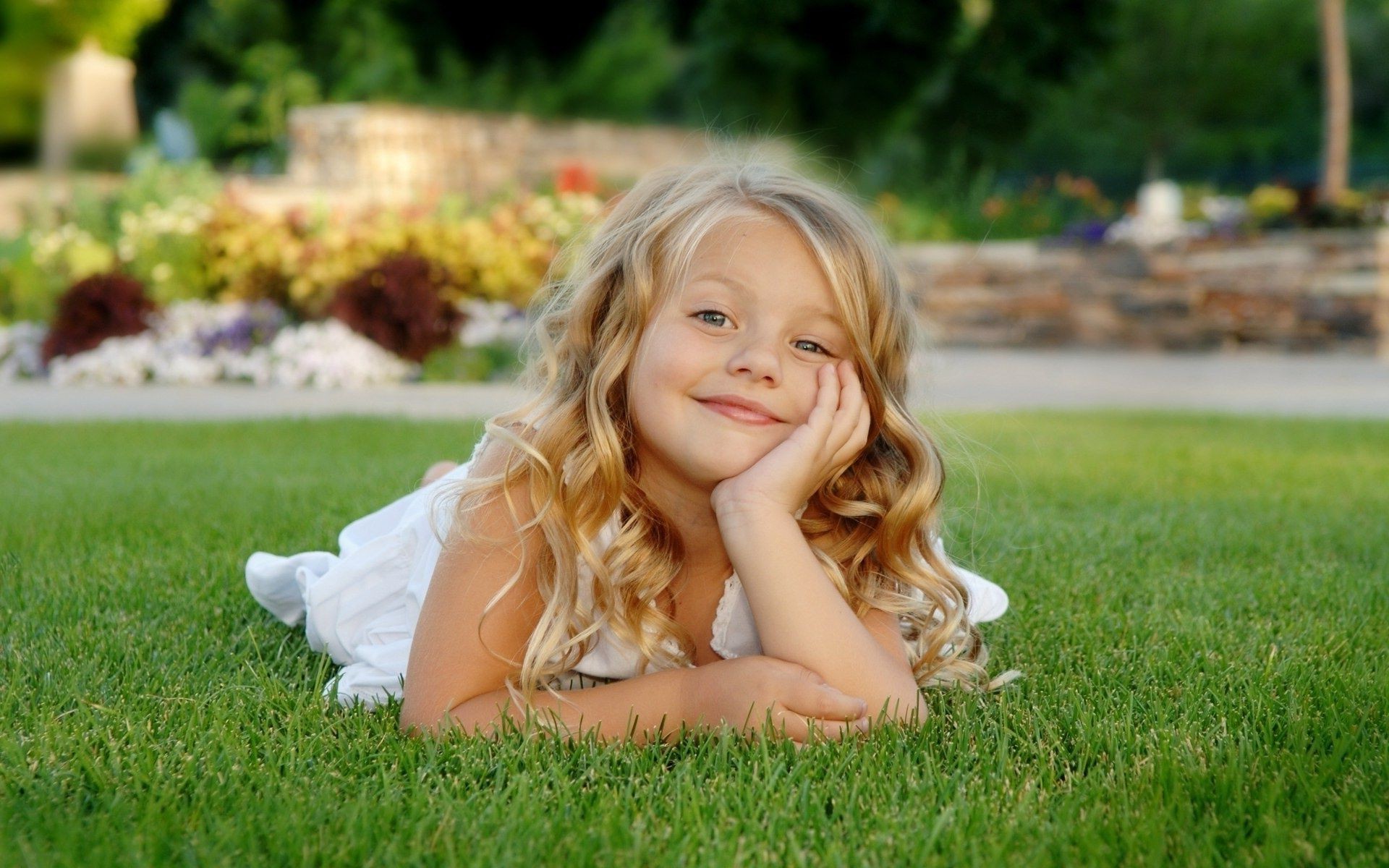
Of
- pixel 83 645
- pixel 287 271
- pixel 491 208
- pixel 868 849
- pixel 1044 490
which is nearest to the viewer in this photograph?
pixel 868 849

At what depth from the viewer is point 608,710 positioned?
7.05 feet

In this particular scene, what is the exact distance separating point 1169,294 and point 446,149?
9475mm

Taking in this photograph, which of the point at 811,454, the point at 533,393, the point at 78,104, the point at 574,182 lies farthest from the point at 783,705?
the point at 78,104

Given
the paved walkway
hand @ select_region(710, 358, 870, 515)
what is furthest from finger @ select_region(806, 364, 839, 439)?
the paved walkway

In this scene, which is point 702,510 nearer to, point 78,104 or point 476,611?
point 476,611

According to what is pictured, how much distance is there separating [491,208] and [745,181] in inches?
409

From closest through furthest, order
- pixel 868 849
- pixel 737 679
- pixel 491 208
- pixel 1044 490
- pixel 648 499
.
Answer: pixel 868 849 → pixel 737 679 → pixel 648 499 → pixel 1044 490 → pixel 491 208

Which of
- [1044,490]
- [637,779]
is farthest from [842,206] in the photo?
[1044,490]

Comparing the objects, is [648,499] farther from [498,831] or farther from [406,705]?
[498,831]

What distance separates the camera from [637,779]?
1878 millimetres

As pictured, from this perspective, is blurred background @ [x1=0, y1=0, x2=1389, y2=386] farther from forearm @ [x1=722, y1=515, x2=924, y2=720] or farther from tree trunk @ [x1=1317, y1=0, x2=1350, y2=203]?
forearm @ [x1=722, y1=515, x2=924, y2=720]

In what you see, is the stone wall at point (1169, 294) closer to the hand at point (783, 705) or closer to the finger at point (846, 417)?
the finger at point (846, 417)

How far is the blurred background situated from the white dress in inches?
42.9

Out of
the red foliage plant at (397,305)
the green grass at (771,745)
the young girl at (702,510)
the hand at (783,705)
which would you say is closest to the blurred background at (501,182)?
the red foliage plant at (397,305)
